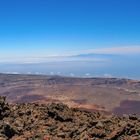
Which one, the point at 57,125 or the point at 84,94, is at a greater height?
the point at 57,125

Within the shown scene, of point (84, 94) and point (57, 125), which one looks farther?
point (84, 94)

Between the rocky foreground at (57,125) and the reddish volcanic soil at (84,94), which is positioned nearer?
the rocky foreground at (57,125)

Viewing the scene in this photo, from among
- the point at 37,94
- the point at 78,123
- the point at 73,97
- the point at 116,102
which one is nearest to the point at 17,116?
the point at 78,123

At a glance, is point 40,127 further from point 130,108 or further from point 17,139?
point 130,108

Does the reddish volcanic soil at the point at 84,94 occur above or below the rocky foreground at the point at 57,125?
below
